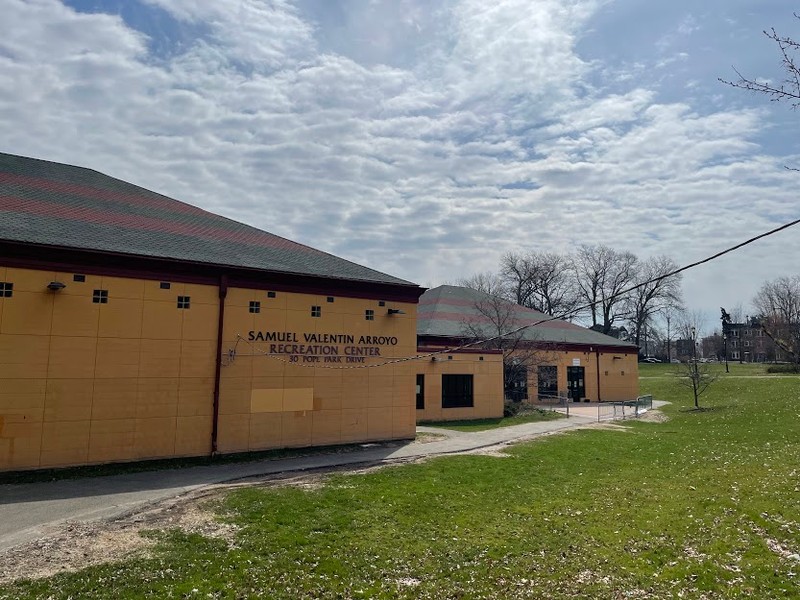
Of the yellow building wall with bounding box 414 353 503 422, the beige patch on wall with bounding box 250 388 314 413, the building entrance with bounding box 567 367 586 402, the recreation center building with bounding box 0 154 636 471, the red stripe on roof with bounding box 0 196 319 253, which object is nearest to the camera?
the recreation center building with bounding box 0 154 636 471

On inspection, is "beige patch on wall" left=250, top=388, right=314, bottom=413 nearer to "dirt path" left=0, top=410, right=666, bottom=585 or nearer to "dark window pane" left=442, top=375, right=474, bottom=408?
"dirt path" left=0, top=410, right=666, bottom=585

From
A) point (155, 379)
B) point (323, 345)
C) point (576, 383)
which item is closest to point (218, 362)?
point (155, 379)

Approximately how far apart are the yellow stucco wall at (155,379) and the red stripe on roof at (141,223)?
2.71m

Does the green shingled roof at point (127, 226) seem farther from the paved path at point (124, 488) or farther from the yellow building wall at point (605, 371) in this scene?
the yellow building wall at point (605, 371)

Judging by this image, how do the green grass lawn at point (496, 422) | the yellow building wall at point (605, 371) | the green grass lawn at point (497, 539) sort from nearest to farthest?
the green grass lawn at point (497, 539)
the green grass lawn at point (496, 422)
the yellow building wall at point (605, 371)

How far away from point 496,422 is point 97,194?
20.0 m

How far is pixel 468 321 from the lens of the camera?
1453 inches

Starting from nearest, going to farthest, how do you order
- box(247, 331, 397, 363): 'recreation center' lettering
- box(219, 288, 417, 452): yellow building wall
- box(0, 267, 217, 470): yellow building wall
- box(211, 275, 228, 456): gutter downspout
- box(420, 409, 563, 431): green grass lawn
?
box(0, 267, 217, 470): yellow building wall → box(211, 275, 228, 456): gutter downspout → box(219, 288, 417, 452): yellow building wall → box(247, 331, 397, 363): 'recreation center' lettering → box(420, 409, 563, 431): green grass lawn

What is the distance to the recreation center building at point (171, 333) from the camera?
15.4 meters

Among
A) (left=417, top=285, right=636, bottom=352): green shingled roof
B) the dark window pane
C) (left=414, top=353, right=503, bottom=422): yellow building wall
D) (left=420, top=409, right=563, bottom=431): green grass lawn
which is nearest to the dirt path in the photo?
(left=420, top=409, right=563, bottom=431): green grass lawn

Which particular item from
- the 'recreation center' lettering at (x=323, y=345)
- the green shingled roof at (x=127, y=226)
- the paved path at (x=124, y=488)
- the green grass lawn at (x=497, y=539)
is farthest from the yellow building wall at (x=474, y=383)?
the green grass lawn at (x=497, y=539)

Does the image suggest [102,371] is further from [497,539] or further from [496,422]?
[496,422]

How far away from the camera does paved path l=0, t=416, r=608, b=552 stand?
1102cm

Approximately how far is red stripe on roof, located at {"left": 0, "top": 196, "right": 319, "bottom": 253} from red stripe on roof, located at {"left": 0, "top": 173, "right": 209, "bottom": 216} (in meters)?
1.37
